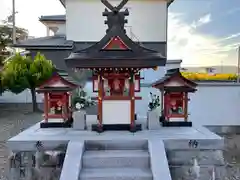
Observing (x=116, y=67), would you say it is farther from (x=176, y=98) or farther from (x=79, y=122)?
(x=176, y=98)

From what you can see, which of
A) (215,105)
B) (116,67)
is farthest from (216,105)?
(116,67)

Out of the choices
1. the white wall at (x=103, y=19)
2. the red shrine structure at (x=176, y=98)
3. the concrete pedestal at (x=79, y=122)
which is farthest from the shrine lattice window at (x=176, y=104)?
the white wall at (x=103, y=19)

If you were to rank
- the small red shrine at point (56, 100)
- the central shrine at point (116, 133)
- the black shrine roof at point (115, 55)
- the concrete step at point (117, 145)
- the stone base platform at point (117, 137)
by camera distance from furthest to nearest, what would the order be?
1. the small red shrine at point (56, 100)
2. the black shrine roof at point (115, 55)
3. the concrete step at point (117, 145)
4. the stone base platform at point (117, 137)
5. the central shrine at point (116, 133)

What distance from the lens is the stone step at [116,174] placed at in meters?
5.46

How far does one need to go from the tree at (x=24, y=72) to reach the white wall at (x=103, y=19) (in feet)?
7.28

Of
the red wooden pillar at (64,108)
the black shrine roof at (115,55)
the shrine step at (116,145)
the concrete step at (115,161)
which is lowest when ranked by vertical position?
the concrete step at (115,161)

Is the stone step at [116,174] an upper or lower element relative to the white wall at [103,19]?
lower

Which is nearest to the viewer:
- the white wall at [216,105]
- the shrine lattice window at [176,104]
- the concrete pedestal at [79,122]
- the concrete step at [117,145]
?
the concrete step at [117,145]

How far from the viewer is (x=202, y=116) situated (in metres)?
10.8

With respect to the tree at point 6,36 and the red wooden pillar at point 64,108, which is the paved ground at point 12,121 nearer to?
the red wooden pillar at point 64,108

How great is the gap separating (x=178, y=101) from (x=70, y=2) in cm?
874

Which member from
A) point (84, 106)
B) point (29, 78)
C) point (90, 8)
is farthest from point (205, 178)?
point (90, 8)

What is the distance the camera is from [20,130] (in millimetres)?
11227

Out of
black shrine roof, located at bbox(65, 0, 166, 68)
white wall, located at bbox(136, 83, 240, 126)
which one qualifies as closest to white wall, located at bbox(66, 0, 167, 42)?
white wall, located at bbox(136, 83, 240, 126)
